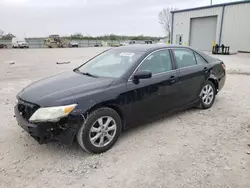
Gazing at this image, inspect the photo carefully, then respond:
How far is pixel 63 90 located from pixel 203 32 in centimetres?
2643

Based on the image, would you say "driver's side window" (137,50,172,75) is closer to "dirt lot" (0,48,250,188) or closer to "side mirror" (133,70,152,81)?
"side mirror" (133,70,152,81)

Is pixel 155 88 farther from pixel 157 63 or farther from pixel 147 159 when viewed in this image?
pixel 147 159

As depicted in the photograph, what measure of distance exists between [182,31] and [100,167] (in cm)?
2815

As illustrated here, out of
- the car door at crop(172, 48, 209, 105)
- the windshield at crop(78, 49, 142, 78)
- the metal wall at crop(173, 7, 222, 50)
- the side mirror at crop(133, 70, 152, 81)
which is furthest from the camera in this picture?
the metal wall at crop(173, 7, 222, 50)

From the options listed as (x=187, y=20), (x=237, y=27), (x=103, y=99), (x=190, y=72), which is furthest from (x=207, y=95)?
(x=187, y=20)

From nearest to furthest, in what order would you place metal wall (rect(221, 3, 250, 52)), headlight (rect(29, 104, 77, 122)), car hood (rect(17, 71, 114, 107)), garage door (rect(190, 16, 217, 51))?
headlight (rect(29, 104, 77, 122)) → car hood (rect(17, 71, 114, 107)) → metal wall (rect(221, 3, 250, 52)) → garage door (rect(190, 16, 217, 51))

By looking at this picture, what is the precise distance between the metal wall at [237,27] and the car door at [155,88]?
21278 millimetres

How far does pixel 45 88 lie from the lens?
3.09 m

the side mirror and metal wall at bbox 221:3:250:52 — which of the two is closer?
the side mirror

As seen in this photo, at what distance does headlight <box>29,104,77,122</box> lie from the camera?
258cm

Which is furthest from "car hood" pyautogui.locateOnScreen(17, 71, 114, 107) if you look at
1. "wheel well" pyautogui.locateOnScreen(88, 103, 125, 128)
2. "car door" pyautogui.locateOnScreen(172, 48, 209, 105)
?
"car door" pyautogui.locateOnScreen(172, 48, 209, 105)

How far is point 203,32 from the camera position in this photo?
Result: 26.0 m

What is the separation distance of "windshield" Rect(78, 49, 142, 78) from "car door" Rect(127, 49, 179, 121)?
22cm

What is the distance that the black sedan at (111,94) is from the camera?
2.67 metres
